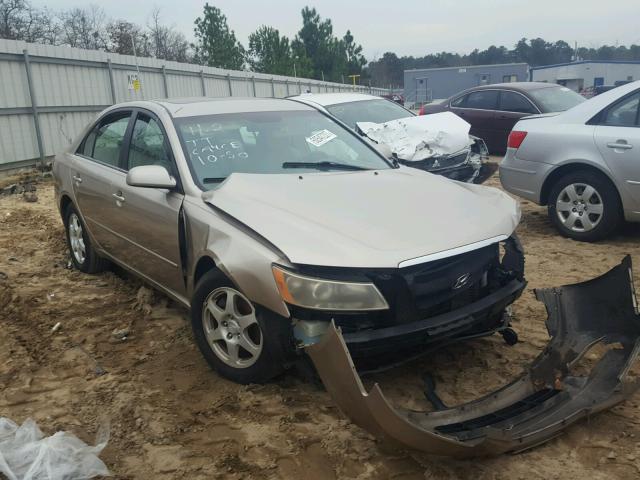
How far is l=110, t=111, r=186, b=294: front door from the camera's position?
140 inches

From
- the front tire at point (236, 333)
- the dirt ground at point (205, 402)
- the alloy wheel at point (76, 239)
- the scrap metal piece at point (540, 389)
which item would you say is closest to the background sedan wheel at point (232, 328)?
the front tire at point (236, 333)

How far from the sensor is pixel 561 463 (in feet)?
8.21

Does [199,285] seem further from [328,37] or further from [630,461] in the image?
[328,37]

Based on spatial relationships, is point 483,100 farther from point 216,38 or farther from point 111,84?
point 216,38

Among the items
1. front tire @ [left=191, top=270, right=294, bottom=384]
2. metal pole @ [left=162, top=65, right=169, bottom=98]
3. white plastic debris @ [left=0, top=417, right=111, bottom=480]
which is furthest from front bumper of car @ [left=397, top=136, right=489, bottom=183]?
metal pole @ [left=162, top=65, right=169, bottom=98]

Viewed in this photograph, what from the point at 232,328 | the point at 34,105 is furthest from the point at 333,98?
the point at 34,105

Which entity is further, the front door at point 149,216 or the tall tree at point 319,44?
the tall tree at point 319,44

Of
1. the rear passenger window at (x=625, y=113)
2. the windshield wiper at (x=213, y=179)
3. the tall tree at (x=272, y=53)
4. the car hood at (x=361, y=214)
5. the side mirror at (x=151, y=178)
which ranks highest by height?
the tall tree at (x=272, y=53)

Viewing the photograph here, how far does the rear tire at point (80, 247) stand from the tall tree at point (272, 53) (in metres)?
44.0

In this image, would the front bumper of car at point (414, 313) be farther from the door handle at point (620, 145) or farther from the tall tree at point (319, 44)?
the tall tree at point (319, 44)

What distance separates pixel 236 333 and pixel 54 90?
11.5m

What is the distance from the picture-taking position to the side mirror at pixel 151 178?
3.43m

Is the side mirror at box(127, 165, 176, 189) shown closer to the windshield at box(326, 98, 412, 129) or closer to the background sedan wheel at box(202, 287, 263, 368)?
the background sedan wheel at box(202, 287, 263, 368)

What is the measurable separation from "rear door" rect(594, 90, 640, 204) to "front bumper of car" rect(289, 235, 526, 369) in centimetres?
318
